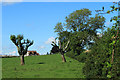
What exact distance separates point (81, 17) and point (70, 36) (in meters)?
8.51

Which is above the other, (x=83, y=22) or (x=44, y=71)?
(x=83, y=22)

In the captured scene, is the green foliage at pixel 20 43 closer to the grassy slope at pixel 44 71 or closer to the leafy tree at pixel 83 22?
the grassy slope at pixel 44 71

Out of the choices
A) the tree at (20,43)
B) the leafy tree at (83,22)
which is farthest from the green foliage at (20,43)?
the leafy tree at (83,22)

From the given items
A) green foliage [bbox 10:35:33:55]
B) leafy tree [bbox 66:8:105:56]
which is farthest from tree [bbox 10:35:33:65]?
leafy tree [bbox 66:8:105:56]

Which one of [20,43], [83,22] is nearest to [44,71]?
[20,43]

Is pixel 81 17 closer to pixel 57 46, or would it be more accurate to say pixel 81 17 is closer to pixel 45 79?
pixel 57 46

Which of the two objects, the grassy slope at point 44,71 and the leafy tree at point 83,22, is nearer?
the grassy slope at point 44,71

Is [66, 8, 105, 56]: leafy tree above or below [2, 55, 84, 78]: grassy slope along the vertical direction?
above

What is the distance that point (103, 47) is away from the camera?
15.7 m

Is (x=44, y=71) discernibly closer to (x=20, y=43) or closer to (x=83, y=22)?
(x=20, y=43)

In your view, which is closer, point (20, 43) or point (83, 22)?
point (20, 43)

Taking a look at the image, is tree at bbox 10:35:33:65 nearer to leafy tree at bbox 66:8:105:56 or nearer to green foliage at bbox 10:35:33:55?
green foliage at bbox 10:35:33:55

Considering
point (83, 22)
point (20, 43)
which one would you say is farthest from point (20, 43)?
point (83, 22)

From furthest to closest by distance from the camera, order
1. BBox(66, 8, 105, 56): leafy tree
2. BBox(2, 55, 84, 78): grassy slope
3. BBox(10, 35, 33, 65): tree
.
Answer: BBox(66, 8, 105, 56): leafy tree → BBox(10, 35, 33, 65): tree → BBox(2, 55, 84, 78): grassy slope
